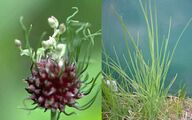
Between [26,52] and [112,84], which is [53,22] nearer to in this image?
[26,52]

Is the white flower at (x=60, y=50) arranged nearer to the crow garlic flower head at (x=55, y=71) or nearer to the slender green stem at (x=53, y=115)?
the crow garlic flower head at (x=55, y=71)

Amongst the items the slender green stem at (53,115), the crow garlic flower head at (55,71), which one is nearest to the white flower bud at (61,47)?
the crow garlic flower head at (55,71)

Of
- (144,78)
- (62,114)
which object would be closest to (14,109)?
(62,114)

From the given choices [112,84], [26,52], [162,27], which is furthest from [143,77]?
[26,52]

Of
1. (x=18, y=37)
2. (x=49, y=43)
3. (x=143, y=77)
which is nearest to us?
(x=49, y=43)

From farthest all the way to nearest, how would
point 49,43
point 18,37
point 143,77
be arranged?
point 143,77 < point 18,37 < point 49,43

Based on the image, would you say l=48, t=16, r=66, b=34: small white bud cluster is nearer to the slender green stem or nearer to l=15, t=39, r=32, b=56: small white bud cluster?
l=15, t=39, r=32, b=56: small white bud cluster

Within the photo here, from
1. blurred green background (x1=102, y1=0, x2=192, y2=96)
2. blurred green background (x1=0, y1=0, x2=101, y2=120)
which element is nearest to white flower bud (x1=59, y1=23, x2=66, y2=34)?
blurred green background (x1=0, y1=0, x2=101, y2=120)
